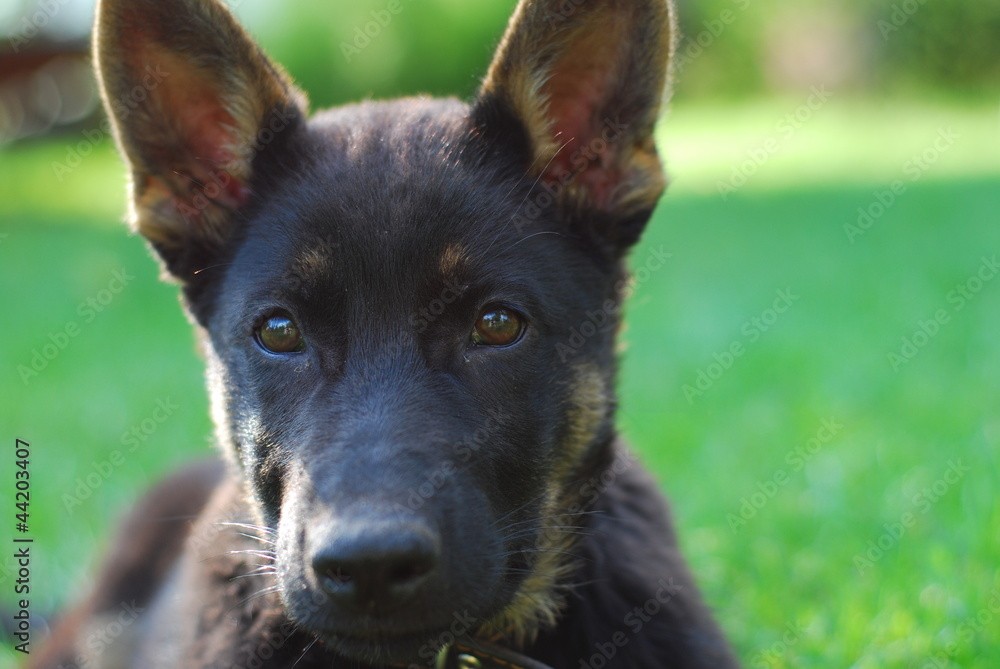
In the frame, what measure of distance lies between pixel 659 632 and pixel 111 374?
23.6 ft

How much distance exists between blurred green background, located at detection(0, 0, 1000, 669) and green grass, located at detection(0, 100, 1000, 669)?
0.07 ft

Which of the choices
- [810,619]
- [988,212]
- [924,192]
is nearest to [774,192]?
[924,192]

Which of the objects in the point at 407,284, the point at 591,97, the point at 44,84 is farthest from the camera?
the point at 44,84

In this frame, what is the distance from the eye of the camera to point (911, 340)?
831 cm

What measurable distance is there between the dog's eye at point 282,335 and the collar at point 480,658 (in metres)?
1.23

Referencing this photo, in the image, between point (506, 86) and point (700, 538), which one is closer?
point (506, 86)

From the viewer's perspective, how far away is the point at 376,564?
2.61 m

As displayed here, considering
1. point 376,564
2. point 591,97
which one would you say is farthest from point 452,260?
point 376,564

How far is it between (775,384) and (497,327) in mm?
5001

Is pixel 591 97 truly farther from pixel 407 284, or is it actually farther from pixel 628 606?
pixel 628 606

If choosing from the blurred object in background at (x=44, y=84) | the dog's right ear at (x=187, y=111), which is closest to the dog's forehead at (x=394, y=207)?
the dog's right ear at (x=187, y=111)

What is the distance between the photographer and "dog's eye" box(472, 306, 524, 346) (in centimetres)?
338

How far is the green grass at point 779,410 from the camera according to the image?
15.0ft

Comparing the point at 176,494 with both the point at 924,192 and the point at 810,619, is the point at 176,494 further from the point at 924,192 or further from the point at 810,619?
the point at 924,192
